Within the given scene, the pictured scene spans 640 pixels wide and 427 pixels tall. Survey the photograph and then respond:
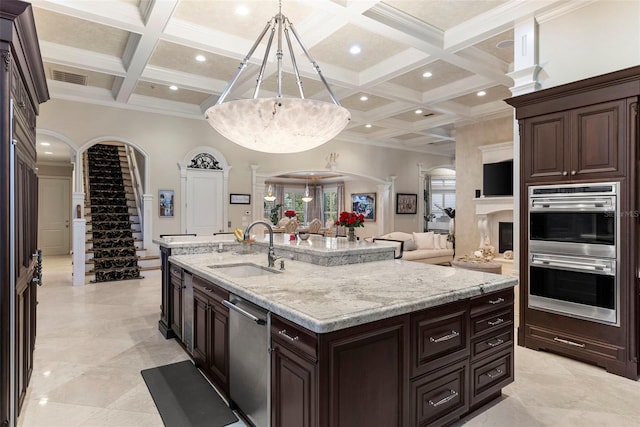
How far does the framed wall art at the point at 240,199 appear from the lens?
8.20m

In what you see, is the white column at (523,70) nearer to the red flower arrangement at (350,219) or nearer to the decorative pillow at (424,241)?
the red flower arrangement at (350,219)

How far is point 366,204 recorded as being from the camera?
13.9 m

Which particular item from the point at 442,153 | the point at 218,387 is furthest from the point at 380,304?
the point at 442,153

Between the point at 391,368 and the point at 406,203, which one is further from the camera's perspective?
the point at 406,203

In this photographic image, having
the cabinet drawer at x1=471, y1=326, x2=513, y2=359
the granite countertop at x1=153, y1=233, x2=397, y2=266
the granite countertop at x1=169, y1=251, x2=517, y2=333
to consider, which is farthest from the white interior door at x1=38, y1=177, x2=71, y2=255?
the cabinet drawer at x1=471, y1=326, x2=513, y2=359

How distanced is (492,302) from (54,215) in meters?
12.6

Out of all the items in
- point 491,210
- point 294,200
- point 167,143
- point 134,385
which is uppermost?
point 167,143

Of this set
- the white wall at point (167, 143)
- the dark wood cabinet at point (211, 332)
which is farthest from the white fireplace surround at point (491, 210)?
the dark wood cabinet at point (211, 332)

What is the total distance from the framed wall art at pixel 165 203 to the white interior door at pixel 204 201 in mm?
318

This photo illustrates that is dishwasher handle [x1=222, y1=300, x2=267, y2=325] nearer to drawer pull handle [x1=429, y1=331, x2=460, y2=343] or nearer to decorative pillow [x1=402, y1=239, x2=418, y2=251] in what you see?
drawer pull handle [x1=429, y1=331, x2=460, y2=343]

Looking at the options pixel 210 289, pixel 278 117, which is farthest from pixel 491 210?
pixel 210 289

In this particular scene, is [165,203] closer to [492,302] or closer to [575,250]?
[492,302]

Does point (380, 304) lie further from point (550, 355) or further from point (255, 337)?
point (550, 355)

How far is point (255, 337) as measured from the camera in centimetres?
203
